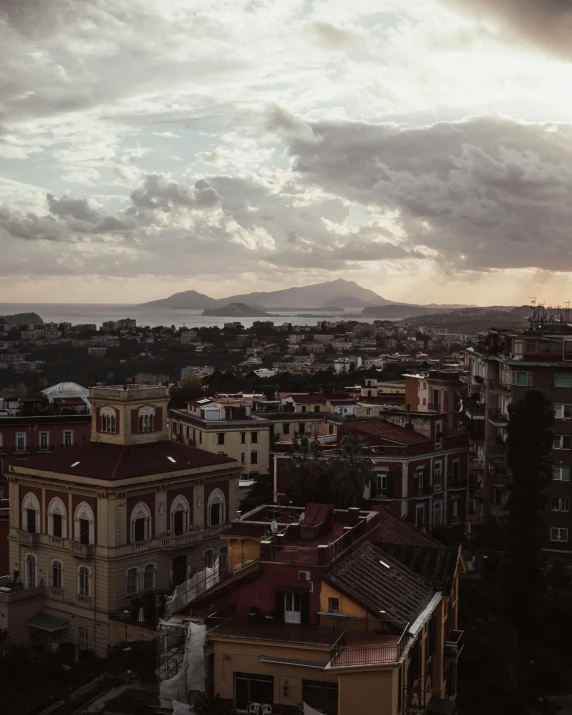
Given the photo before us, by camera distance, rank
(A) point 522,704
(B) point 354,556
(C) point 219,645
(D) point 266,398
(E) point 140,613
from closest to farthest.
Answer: (C) point 219,645
(B) point 354,556
(A) point 522,704
(E) point 140,613
(D) point 266,398

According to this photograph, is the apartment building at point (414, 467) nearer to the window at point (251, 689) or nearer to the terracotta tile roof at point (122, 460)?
the terracotta tile roof at point (122, 460)

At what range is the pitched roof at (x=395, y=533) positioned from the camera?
31359mm

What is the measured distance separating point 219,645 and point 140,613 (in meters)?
17.5

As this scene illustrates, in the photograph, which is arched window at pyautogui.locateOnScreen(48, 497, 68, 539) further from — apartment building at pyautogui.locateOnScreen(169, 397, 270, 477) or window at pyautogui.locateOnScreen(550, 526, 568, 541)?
apartment building at pyautogui.locateOnScreen(169, 397, 270, 477)

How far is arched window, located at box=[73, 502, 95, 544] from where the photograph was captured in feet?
144

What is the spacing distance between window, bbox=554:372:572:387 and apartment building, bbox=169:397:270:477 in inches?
1234

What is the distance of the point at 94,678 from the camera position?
1353 inches

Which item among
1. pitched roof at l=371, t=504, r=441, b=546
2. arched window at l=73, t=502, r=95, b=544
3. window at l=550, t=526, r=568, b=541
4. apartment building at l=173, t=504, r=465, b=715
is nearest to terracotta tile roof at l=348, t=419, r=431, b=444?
window at l=550, t=526, r=568, b=541

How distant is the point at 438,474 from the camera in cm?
5312

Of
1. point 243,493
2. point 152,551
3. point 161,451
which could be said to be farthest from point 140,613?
point 243,493

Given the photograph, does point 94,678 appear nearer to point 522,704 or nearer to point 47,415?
point 522,704

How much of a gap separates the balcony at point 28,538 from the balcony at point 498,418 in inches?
947

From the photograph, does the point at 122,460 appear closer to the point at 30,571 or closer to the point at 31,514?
the point at 31,514

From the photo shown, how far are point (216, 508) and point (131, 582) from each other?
6212 mm
